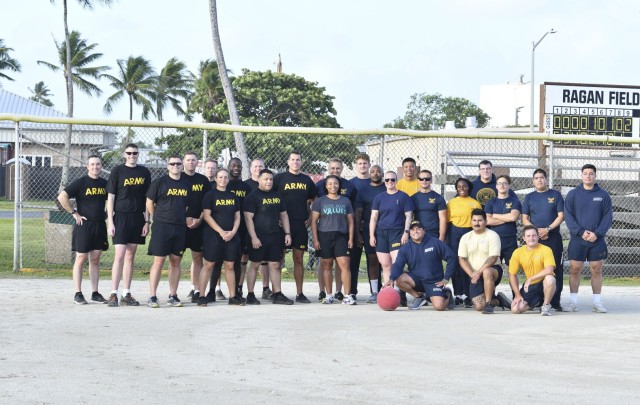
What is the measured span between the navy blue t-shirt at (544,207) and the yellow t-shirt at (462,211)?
26.4 inches

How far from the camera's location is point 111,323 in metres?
11.3

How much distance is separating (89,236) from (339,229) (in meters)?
3.23

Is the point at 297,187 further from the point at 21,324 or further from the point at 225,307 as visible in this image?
the point at 21,324

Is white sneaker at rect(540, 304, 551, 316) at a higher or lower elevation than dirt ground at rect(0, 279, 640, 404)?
higher

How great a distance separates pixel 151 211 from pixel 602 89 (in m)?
15.0

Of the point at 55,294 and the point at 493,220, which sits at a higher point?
the point at 493,220

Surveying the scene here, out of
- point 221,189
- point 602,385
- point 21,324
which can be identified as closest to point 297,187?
point 221,189

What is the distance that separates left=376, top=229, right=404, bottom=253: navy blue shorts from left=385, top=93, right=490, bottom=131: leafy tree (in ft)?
274

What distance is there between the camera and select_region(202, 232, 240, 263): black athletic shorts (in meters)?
13.2

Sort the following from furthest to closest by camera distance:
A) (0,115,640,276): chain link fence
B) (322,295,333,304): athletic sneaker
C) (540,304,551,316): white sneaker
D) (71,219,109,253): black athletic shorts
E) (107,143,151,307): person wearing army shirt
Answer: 1. (0,115,640,276): chain link fence
2. (322,295,333,304): athletic sneaker
3. (71,219,109,253): black athletic shorts
4. (107,143,151,307): person wearing army shirt
5. (540,304,551,316): white sneaker

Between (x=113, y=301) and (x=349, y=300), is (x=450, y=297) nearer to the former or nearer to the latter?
(x=349, y=300)

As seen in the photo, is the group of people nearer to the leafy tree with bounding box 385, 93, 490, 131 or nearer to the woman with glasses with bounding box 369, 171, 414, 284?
the woman with glasses with bounding box 369, 171, 414, 284

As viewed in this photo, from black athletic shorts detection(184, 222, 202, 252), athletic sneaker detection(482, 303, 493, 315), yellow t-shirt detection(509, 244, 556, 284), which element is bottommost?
athletic sneaker detection(482, 303, 493, 315)

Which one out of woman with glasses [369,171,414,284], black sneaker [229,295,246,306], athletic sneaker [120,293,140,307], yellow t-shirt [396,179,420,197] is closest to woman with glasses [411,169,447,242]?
woman with glasses [369,171,414,284]
